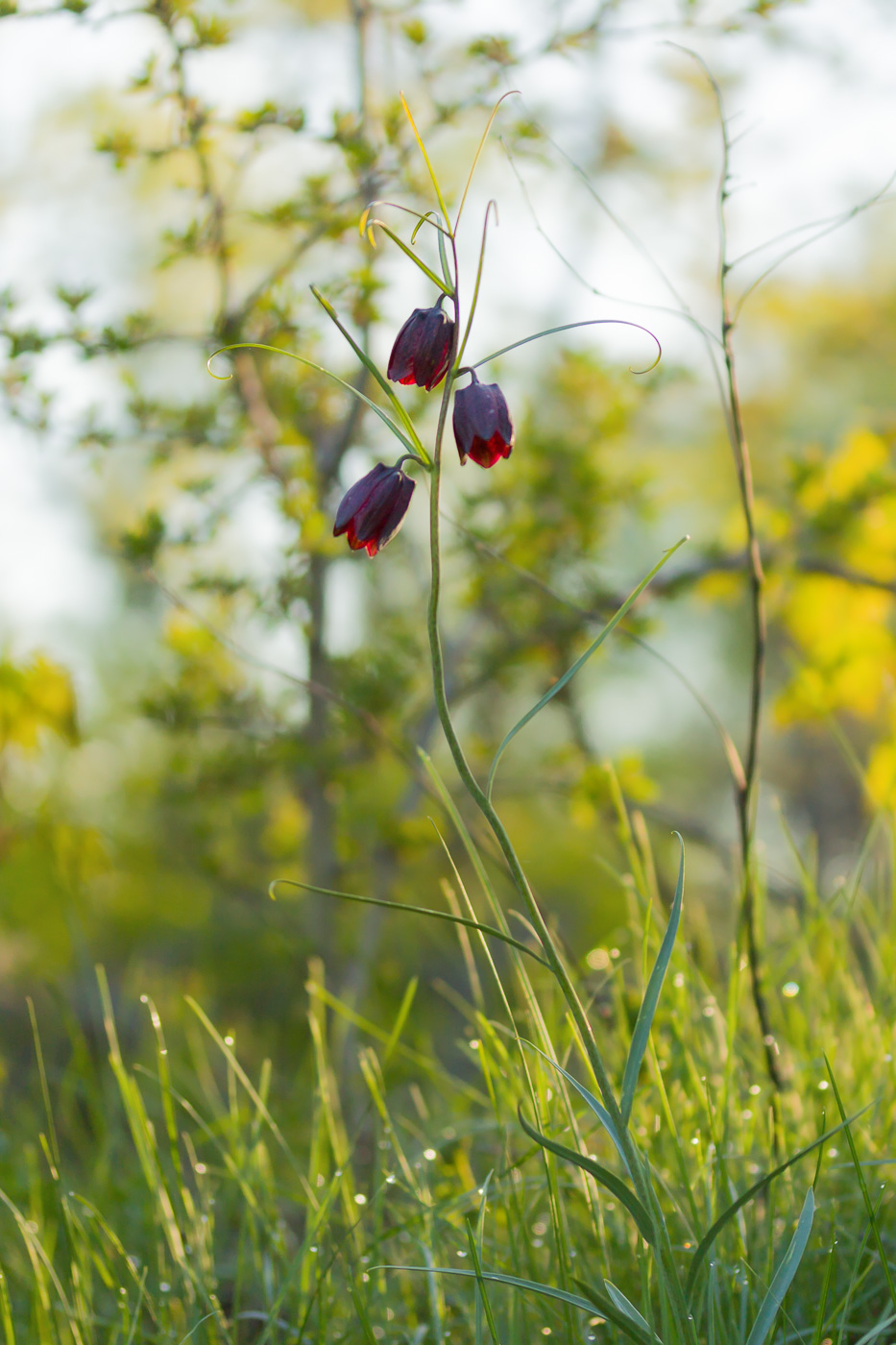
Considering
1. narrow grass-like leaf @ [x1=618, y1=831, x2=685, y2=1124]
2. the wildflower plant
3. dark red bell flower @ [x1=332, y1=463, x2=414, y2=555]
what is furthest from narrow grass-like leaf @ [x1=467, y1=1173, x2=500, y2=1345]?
dark red bell flower @ [x1=332, y1=463, x2=414, y2=555]

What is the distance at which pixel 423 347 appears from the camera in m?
0.54

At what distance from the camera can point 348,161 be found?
1.02 m

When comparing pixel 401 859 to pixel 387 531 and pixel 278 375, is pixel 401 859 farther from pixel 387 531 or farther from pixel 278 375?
pixel 387 531

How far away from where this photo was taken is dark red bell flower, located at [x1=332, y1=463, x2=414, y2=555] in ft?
1.80

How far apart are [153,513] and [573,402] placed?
Result: 2.62 feet

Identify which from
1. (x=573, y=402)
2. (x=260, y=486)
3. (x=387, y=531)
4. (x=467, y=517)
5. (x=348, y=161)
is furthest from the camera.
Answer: (x=573, y=402)

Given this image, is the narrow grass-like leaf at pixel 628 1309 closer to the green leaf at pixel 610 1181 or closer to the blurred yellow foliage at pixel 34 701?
the green leaf at pixel 610 1181

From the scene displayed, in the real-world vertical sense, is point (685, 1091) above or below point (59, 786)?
below

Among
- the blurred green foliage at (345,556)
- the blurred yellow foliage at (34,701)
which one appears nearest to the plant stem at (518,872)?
the blurred green foliage at (345,556)

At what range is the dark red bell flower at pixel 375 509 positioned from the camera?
0.55 meters

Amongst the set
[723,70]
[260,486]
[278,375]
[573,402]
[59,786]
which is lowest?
[260,486]

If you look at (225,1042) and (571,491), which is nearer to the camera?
(225,1042)

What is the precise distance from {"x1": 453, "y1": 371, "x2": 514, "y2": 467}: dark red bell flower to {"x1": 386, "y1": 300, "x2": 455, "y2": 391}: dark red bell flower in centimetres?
2

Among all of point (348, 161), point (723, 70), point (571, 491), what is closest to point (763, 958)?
point (571, 491)
